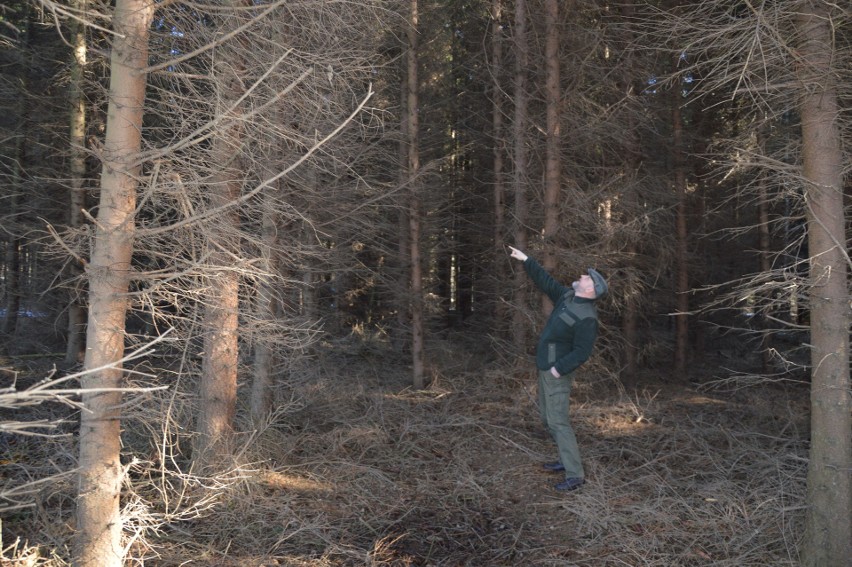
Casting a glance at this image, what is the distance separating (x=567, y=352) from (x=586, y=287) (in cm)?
71

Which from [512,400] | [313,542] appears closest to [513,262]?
[512,400]

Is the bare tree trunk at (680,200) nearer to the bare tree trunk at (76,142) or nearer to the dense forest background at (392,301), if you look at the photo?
the dense forest background at (392,301)

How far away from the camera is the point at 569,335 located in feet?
19.9

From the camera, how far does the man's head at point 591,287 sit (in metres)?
5.90

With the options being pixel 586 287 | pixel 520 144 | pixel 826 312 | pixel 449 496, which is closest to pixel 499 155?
pixel 520 144

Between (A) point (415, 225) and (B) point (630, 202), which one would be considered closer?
(B) point (630, 202)

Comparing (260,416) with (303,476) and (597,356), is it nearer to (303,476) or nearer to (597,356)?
(303,476)

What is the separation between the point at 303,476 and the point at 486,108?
11346 mm

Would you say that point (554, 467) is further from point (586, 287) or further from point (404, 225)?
point (404, 225)

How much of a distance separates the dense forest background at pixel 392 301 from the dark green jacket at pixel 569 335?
44.4 inches

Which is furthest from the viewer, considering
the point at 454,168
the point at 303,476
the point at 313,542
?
the point at 454,168

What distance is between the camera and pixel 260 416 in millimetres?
6988

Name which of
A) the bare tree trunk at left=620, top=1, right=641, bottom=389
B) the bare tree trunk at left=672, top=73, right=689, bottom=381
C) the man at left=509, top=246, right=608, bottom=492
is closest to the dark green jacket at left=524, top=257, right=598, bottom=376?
the man at left=509, top=246, right=608, bottom=492

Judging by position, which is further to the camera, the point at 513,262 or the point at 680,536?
the point at 513,262
